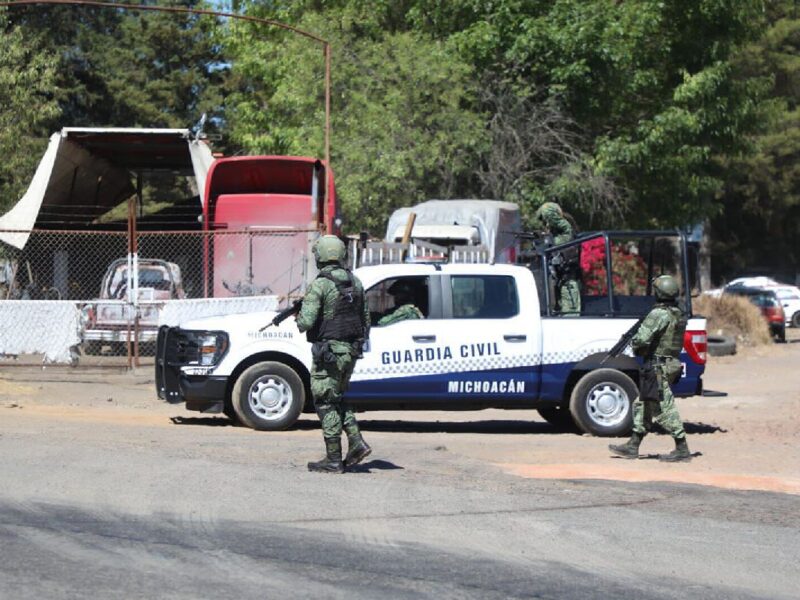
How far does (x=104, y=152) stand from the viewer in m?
25.3

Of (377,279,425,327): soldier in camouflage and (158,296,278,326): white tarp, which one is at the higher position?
(158,296,278,326): white tarp

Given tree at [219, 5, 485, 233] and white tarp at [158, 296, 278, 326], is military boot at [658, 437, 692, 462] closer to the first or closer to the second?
white tarp at [158, 296, 278, 326]

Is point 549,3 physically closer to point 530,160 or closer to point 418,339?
point 530,160

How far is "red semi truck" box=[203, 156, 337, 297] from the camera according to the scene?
21.0m

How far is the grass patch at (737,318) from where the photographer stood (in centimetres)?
3209

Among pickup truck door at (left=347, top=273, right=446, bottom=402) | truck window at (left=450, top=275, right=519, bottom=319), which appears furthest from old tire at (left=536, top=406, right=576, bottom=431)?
pickup truck door at (left=347, top=273, right=446, bottom=402)

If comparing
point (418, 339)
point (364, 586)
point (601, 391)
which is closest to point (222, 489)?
point (364, 586)

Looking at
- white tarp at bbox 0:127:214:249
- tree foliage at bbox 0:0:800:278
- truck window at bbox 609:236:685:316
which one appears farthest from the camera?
tree foliage at bbox 0:0:800:278

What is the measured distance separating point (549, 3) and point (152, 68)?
25.1 m

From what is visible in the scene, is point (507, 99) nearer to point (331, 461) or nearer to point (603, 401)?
point (603, 401)

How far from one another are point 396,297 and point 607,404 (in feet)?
7.99

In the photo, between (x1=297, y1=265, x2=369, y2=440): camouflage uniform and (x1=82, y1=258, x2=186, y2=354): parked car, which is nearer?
(x1=297, y1=265, x2=369, y2=440): camouflage uniform

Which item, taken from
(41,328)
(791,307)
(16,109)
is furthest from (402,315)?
(791,307)

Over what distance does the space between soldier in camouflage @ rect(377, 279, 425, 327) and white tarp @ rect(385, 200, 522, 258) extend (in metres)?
10.7
